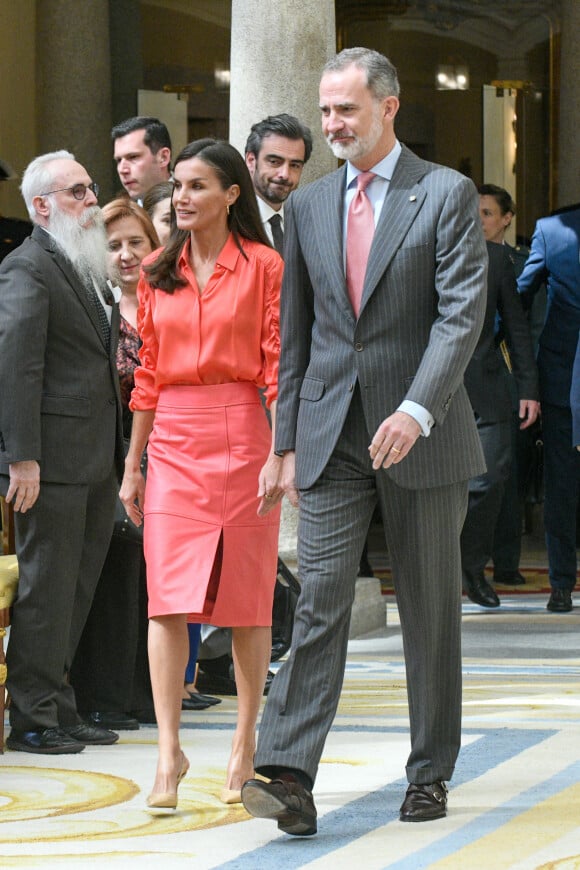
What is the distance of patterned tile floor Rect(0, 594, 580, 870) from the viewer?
4.25 metres

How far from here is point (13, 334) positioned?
5.65m

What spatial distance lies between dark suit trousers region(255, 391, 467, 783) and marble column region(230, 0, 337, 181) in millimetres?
4046

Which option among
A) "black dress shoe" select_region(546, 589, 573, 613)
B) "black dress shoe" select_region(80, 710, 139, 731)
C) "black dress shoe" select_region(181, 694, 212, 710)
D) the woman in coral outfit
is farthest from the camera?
"black dress shoe" select_region(546, 589, 573, 613)

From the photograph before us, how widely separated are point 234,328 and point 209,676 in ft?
7.36

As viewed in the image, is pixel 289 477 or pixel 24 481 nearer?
pixel 289 477

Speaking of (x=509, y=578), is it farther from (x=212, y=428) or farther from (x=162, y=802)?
(x=162, y=802)

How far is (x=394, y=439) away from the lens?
4312 mm

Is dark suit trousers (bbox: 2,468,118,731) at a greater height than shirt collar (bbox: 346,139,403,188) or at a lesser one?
lesser

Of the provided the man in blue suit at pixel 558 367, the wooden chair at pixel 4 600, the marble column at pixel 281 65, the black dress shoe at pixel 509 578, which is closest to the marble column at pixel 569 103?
the black dress shoe at pixel 509 578

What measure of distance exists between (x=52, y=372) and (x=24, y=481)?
1.17ft

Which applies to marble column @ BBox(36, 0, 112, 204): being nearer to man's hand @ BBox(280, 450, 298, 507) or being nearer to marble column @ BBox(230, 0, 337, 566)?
marble column @ BBox(230, 0, 337, 566)

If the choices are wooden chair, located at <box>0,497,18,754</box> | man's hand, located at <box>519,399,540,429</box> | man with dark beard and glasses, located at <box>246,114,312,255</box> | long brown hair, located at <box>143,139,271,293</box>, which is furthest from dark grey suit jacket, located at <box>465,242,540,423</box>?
long brown hair, located at <box>143,139,271,293</box>

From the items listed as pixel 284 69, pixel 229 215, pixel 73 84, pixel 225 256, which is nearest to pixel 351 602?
pixel 225 256

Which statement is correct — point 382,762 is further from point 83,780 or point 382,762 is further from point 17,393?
point 17,393
